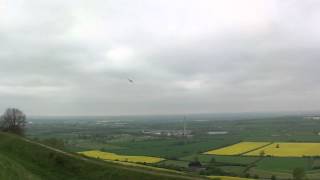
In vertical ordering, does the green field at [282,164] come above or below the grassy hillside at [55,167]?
below

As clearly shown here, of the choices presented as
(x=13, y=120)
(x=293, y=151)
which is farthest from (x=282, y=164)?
(x=13, y=120)

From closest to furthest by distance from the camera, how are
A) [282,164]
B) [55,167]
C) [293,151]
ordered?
[55,167]
[282,164]
[293,151]

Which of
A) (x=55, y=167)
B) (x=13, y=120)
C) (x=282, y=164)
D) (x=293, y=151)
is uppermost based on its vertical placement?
(x=13, y=120)

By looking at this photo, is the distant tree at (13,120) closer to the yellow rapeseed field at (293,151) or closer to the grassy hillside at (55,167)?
Answer: the grassy hillside at (55,167)

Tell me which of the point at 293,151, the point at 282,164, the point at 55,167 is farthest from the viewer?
the point at 293,151

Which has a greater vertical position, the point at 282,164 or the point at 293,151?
the point at 293,151

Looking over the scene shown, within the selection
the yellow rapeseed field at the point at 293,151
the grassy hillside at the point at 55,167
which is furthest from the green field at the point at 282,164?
the grassy hillside at the point at 55,167

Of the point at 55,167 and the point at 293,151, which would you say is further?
the point at 293,151

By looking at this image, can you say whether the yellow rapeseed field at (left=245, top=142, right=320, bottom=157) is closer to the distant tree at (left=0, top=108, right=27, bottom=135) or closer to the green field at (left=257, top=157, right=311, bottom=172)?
the green field at (left=257, top=157, right=311, bottom=172)

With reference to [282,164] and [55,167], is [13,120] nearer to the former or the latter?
[55,167]
